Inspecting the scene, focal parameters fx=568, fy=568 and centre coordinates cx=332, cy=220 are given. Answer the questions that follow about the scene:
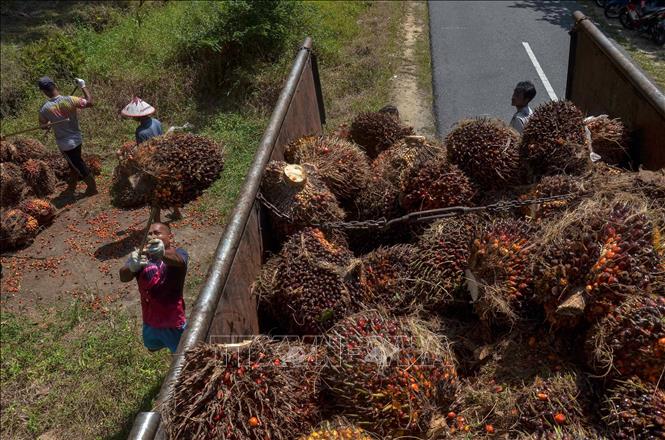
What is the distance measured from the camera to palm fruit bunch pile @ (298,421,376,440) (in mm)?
2393

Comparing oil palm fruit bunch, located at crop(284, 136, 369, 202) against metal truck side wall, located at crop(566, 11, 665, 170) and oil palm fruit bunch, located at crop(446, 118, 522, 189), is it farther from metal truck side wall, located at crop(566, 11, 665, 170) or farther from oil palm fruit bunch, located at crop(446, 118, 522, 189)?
metal truck side wall, located at crop(566, 11, 665, 170)

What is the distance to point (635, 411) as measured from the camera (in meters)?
2.33

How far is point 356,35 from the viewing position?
12.8 m

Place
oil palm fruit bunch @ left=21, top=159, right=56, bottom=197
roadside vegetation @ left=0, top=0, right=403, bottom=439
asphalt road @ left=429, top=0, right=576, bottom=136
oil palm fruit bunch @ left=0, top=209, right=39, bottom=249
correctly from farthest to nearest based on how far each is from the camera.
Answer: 1. asphalt road @ left=429, top=0, right=576, bottom=136
2. oil palm fruit bunch @ left=21, top=159, right=56, bottom=197
3. oil palm fruit bunch @ left=0, top=209, right=39, bottom=249
4. roadside vegetation @ left=0, top=0, right=403, bottom=439

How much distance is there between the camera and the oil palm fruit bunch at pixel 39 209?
7441 mm

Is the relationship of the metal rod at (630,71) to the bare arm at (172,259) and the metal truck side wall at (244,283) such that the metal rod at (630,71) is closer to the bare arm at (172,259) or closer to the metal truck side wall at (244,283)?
the metal truck side wall at (244,283)

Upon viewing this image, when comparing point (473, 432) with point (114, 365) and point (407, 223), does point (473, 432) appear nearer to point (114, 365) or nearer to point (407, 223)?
point (407, 223)

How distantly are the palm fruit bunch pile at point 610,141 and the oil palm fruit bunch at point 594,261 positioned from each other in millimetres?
1458

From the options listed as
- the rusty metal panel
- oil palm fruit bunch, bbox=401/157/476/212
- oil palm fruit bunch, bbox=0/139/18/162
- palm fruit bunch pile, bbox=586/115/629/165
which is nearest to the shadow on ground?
palm fruit bunch pile, bbox=586/115/629/165

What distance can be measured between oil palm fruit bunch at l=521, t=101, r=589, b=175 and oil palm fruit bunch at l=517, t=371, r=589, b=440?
163 cm

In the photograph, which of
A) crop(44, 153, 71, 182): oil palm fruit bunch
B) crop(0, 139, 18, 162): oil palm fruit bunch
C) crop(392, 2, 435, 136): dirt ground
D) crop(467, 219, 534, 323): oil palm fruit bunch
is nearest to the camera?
crop(467, 219, 534, 323): oil palm fruit bunch

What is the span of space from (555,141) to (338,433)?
2.53 metres

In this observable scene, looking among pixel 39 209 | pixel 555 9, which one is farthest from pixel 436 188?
pixel 555 9

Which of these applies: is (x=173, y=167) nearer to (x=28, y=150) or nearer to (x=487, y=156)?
(x=487, y=156)
